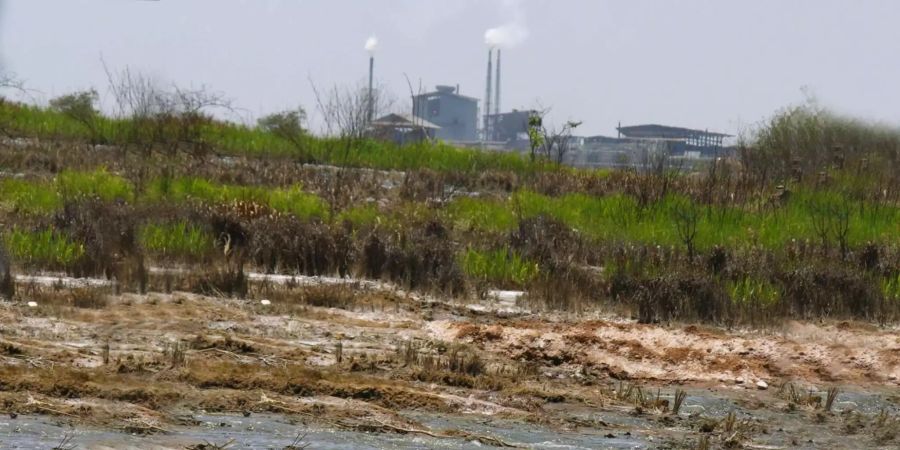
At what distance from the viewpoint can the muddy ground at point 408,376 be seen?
22.8ft

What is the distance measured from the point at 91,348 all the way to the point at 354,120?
17021 millimetres

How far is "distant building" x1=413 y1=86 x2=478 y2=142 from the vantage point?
312 feet

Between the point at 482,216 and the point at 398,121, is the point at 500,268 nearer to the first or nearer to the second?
the point at 482,216

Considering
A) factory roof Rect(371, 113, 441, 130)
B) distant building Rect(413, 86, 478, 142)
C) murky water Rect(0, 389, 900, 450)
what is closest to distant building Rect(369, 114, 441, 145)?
factory roof Rect(371, 113, 441, 130)

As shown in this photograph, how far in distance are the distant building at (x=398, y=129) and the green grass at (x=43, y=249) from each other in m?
15.7

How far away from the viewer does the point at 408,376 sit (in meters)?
8.57

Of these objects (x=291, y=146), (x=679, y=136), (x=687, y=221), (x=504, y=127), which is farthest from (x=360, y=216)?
(x=504, y=127)

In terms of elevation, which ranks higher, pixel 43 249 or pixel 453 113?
pixel 453 113

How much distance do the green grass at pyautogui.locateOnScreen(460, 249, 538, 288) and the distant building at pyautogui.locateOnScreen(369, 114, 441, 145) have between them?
1472 cm

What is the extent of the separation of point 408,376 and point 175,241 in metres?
5.24

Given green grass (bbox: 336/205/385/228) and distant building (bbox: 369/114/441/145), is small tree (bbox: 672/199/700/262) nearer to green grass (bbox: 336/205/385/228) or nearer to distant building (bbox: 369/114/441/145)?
green grass (bbox: 336/205/385/228)

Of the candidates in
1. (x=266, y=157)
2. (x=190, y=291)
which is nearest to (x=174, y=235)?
(x=190, y=291)

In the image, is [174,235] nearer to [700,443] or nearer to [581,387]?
[581,387]

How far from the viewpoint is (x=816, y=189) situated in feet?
69.4
